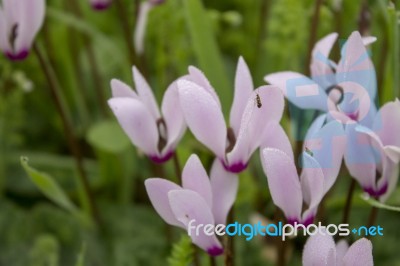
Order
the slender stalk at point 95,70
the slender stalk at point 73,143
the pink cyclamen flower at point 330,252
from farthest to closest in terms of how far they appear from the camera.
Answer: the slender stalk at point 95,70 < the slender stalk at point 73,143 < the pink cyclamen flower at point 330,252

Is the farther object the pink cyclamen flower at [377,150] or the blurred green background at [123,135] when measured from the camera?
the blurred green background at [123,135]

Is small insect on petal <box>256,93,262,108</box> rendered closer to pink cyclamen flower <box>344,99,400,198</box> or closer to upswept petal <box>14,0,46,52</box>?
pink cyclamen flower <box>344,99,400,198</box>

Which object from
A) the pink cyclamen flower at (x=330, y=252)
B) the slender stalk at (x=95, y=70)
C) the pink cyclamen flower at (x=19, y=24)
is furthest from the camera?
the slender stalk at (x=95, y=70)

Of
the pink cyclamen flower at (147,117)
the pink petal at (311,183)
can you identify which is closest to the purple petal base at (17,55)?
the pink cyclamen flower at (147,117)

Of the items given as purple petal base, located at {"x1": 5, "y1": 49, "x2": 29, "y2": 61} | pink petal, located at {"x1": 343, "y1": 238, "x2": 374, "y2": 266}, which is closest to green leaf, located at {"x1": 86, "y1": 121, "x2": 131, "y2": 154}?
purple petal base, located at {"x1": 5, "y1": 49, "x2": 29, "y2": 61}

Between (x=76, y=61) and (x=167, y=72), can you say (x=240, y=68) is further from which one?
(x=76, y=61)

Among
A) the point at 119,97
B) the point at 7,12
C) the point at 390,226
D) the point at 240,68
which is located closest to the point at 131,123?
the point at 119,97

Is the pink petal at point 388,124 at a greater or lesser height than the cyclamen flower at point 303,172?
greater

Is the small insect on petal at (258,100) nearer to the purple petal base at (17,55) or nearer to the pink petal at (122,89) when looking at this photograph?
the pink petal at (122,89)

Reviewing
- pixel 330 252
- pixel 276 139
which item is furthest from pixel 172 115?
pixel 330 252
